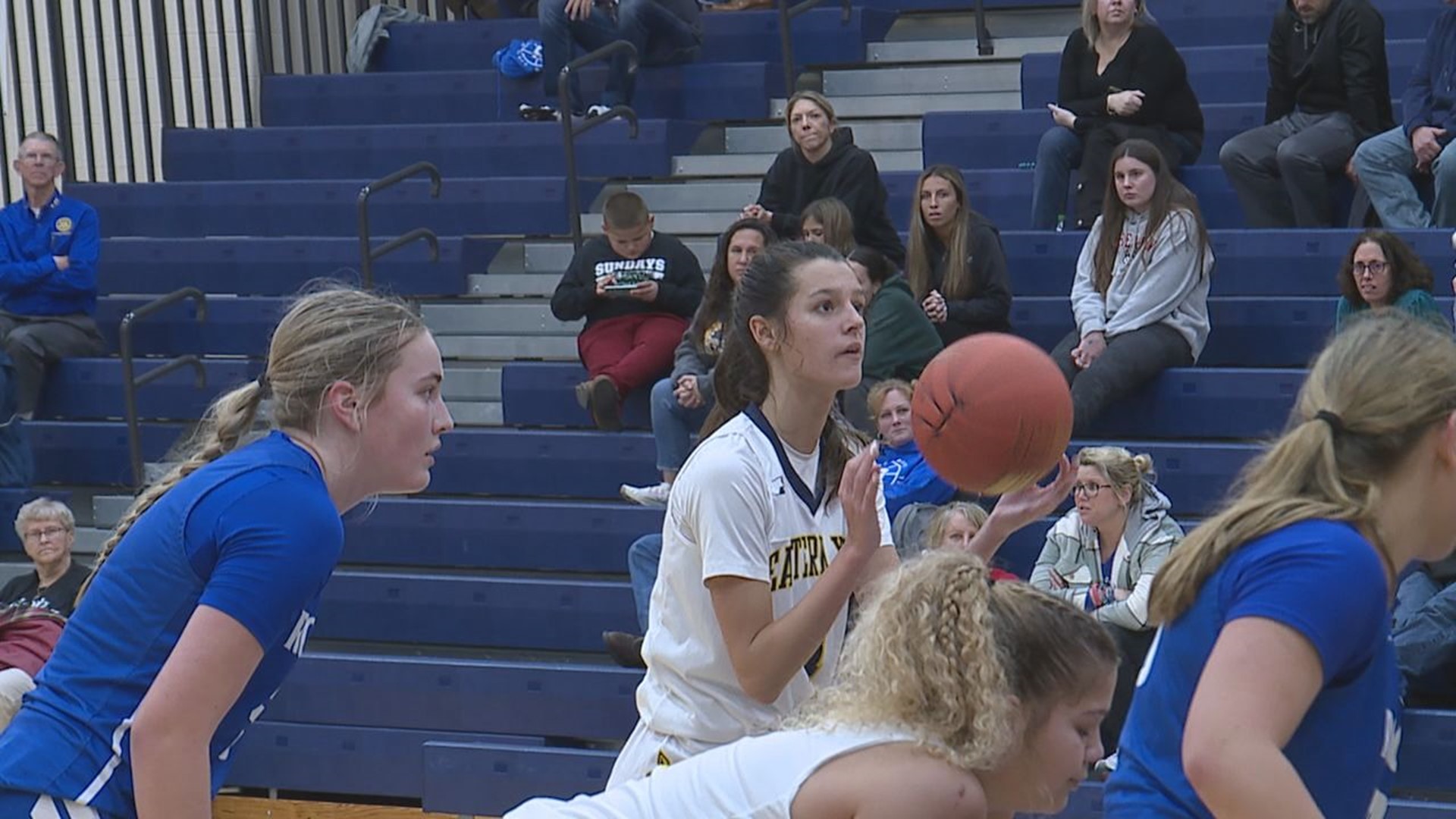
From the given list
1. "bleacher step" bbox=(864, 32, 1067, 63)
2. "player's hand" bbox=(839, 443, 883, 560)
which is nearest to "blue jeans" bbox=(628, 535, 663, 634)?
"player's hand" bbox=(839, 443, 883, 560)

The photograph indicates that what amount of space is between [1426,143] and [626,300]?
3.26 metres

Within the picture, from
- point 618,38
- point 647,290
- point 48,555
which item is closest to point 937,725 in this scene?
point 647,290

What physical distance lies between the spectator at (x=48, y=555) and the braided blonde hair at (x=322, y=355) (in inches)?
207

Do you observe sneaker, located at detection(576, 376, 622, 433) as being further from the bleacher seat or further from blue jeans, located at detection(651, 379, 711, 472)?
the bleacher seat

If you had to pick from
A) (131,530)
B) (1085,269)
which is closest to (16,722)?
(131,530)

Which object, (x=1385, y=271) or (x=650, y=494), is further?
(x=650, y=494)

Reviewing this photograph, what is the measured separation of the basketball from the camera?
12.4ft

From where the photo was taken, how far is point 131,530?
8.87 ft

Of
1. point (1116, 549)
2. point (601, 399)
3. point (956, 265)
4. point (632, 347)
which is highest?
point (956, 265)

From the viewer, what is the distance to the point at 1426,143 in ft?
25.4

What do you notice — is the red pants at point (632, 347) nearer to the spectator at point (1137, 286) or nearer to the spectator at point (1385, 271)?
the spectator at point (1137, 286)

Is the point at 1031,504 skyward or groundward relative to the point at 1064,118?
groundward

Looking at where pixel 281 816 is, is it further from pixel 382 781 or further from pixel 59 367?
pixel 59 367

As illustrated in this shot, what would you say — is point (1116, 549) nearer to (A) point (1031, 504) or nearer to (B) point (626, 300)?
(B) point (626, 300)
